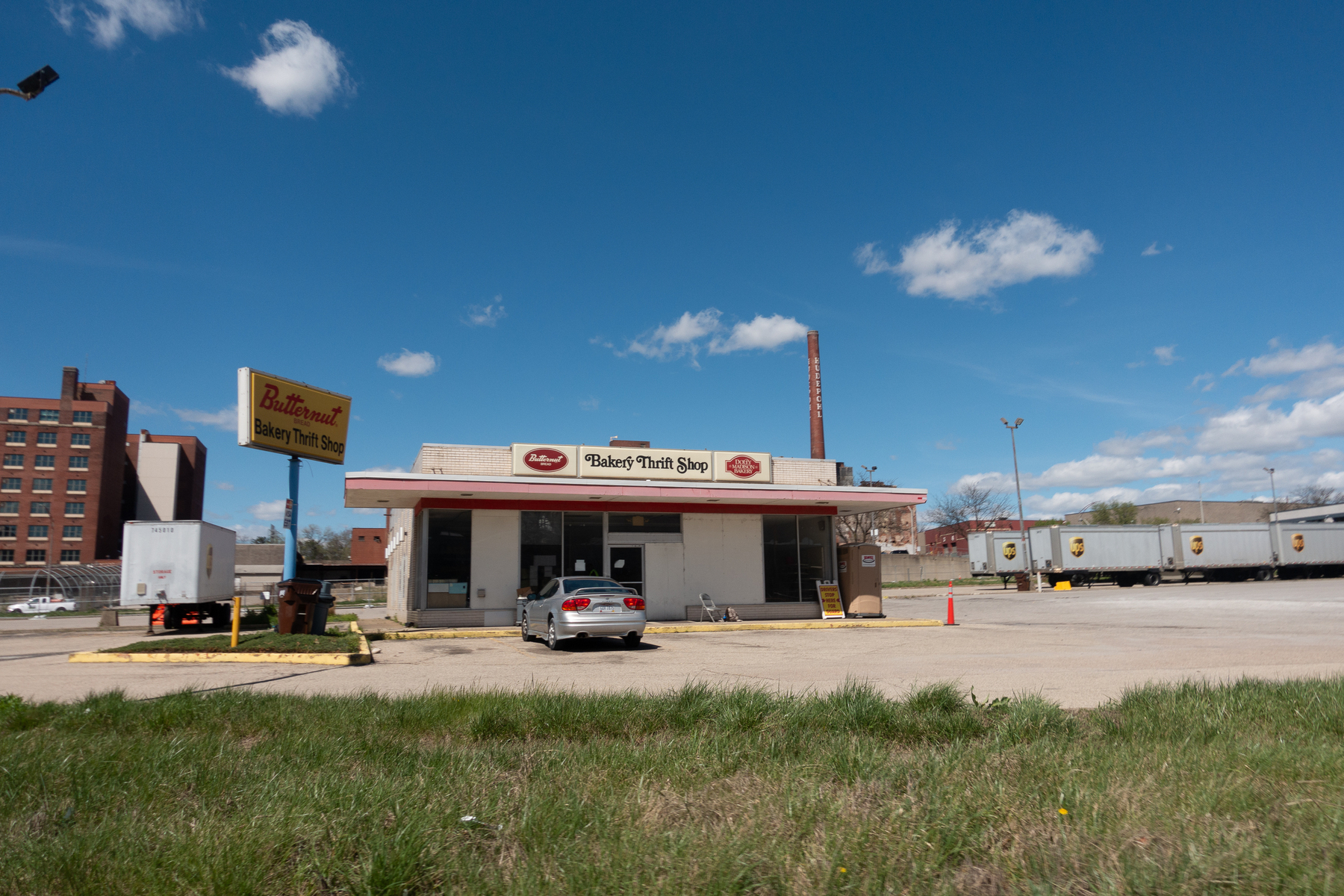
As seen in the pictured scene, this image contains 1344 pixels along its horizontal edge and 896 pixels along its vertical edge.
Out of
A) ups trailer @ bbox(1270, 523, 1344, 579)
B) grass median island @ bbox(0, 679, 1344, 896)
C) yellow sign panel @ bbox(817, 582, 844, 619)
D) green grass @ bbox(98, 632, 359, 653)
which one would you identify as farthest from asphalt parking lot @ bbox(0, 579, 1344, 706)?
ups trailer @ bbox(1270, 523, 1344, 579)

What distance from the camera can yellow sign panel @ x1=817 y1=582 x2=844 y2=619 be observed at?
2552cm

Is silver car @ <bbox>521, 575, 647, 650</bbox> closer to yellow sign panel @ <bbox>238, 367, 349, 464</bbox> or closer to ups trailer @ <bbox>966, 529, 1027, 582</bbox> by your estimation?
yellow sign panel @ <bbox>238, 367, 349, 464</bbox>

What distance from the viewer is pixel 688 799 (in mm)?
4676

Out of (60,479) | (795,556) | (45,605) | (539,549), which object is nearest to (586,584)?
(539,549)

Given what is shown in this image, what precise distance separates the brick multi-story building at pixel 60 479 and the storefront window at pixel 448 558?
86053mm

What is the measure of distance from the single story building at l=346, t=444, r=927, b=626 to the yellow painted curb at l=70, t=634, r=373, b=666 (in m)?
6.73

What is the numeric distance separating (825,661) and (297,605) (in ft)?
36.3

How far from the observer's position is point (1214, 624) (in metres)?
20.3

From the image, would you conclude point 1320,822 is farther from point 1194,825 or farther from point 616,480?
point 616,480

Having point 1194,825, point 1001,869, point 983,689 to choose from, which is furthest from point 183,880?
point 983,689

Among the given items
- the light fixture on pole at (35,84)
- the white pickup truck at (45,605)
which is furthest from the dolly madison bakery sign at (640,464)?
the white pickup truck at (45,605)

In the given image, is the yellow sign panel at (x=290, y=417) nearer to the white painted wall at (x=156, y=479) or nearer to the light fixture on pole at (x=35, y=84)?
the light fixture on pole at (x=35, y=84)

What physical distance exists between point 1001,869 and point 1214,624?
68.3 feet

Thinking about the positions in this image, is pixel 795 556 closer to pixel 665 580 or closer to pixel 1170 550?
pixel 665 580
